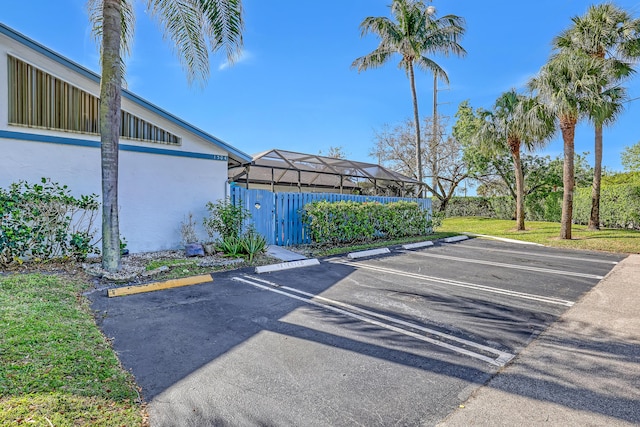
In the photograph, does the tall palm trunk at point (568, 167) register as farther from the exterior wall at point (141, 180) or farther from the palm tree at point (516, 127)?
the exterior wall at point (141, 180)

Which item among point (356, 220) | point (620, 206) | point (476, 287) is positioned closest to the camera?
point (476, 287)

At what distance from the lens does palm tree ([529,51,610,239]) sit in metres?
12.0

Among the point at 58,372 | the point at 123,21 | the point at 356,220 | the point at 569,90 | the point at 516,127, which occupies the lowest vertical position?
the point at 58,372

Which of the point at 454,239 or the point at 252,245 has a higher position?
the point at 252,245

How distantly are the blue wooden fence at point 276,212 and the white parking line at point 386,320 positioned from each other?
399cm

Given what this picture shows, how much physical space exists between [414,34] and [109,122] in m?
16.7

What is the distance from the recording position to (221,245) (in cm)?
838

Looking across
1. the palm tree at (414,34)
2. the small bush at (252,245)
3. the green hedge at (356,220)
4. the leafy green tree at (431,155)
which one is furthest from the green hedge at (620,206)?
the small bush at (252,245)

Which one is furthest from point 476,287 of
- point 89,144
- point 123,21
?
point 123,21

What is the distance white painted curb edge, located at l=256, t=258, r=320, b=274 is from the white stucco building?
3263 mm

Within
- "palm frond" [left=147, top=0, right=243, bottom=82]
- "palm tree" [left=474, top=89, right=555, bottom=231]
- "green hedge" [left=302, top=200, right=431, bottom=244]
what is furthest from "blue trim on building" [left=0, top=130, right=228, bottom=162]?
"palm tree" [left=474, top=89, right=555, bottom=231]

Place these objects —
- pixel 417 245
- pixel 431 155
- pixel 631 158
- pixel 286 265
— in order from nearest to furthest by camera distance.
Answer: pixel 286 265 → pixel 417 245 → pixel 431 155 → pixel 631 158

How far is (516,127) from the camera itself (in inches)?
577

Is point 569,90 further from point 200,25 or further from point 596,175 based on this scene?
point 200,25
